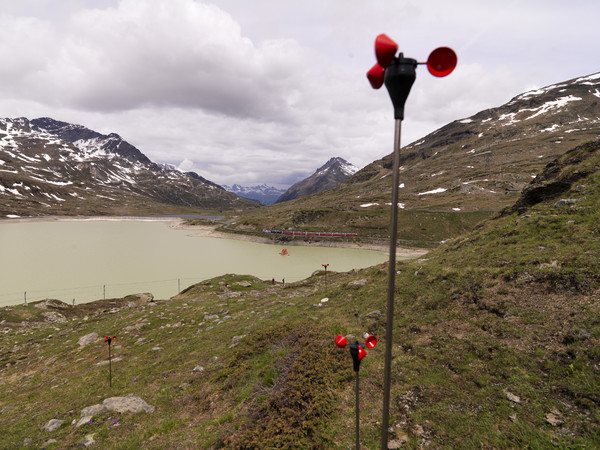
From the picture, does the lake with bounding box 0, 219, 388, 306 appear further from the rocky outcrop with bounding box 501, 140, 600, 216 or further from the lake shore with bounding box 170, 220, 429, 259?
the rocky outcrop with bounding box 501, 140, 600, 216

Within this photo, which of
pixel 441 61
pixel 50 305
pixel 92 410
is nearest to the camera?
pixel 441 61

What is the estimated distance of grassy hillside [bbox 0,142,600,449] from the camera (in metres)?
6.32

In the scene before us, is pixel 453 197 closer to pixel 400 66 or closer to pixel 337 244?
pixel 337 244

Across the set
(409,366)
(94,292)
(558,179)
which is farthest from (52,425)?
(94,292)

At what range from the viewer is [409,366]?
27.9 feet

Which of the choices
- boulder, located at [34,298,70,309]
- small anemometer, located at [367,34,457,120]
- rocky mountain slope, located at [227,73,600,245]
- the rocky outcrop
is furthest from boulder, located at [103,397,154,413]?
rocky mountain slope, located at [227,73,600,245]

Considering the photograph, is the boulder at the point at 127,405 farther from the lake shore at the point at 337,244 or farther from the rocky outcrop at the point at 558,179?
the lake shore at the point at 337,244

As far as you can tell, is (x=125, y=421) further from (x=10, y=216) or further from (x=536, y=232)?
(x=10, y=216)

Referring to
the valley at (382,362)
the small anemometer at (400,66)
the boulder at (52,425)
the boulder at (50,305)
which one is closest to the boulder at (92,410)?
the valley at (382,362)

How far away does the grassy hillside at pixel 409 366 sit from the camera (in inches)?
249

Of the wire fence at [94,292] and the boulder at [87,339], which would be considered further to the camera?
the wire fence at [94,292]

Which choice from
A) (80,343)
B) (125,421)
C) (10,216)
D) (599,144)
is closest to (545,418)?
(125,421)

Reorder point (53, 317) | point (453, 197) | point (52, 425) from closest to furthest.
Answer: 1. point (52, 425)
2. point (53, 317)
3. point (453, 197)

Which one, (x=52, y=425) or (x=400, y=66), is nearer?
(x=400, y=66)
